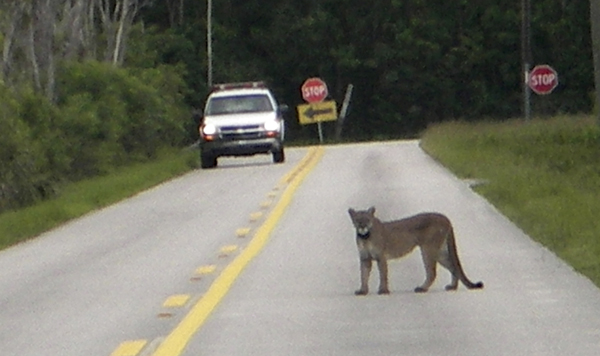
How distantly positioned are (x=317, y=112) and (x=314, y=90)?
6.13 ft

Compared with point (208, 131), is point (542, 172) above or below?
above

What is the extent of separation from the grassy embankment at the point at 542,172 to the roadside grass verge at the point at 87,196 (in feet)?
18.5

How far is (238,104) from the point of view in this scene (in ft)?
121

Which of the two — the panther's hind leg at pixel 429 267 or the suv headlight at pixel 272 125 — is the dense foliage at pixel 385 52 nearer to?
the suv headlight at pixel 272 125

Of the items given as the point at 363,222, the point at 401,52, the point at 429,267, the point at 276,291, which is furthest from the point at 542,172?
the point at 401,52

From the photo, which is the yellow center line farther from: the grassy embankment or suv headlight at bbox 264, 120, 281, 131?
suv headlight at bbox 264, 120, 281, 131

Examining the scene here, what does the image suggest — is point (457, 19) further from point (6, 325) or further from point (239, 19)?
point (6, 325)

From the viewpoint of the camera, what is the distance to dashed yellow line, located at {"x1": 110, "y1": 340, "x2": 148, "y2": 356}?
10.5m

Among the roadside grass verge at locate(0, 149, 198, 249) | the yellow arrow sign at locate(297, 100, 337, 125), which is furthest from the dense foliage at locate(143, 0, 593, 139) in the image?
the roadside grass verge at locate(0, 149, 198, 249)

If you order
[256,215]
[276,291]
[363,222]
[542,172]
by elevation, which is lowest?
[542,172]

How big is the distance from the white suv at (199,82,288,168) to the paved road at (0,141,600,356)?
12054 mm

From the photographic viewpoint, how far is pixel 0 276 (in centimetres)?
1593

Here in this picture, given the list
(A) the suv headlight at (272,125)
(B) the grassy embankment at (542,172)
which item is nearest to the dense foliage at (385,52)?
(B) the grassy embankment at (542,172)

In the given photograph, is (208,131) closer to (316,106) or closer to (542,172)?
(542,172)
